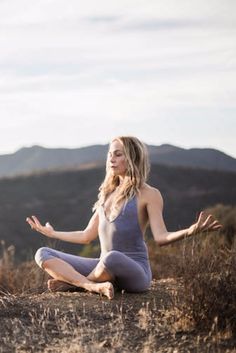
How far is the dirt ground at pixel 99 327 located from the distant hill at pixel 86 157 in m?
56.3

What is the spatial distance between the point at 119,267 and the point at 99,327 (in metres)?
0.97

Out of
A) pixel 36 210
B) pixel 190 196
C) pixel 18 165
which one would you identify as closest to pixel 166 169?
pixel 190 196

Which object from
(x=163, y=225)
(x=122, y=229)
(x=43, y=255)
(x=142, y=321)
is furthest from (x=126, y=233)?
(x=142, y=321)

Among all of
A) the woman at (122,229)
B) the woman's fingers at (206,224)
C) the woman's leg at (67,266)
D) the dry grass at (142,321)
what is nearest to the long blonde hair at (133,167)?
the woman at (122,229)

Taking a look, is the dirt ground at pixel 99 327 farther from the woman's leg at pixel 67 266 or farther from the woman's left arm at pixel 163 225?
the woman's left arm at pixel 163 225

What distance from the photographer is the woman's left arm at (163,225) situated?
4.64 m

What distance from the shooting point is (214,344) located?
4.31 meters

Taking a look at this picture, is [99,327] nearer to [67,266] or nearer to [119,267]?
[119,267]

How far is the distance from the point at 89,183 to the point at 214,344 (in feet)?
153

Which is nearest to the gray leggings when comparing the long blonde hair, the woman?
the woman

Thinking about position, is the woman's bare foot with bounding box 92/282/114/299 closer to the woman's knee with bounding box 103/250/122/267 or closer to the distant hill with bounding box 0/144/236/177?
the woman's knee with bounding box 103/250/122/267

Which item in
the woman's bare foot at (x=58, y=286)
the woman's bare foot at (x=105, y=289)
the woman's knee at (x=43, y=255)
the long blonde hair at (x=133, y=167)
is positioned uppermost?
the long blonde hair at (x=133, y=167)

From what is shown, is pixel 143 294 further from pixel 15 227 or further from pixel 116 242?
pixel 15 227

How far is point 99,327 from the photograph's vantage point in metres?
4.63
